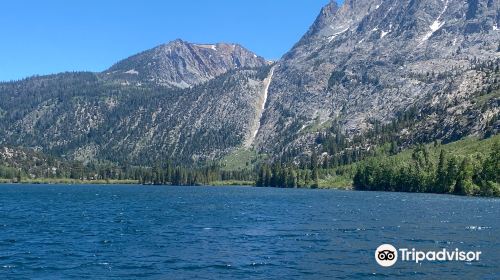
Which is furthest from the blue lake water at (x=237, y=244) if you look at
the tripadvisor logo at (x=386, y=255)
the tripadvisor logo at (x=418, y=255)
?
the tripadvisor logo at (x=418, y=255)

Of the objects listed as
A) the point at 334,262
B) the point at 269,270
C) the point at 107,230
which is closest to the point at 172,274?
the point at 269,270

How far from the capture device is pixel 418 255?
2579 inches

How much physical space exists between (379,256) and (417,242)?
1358cm

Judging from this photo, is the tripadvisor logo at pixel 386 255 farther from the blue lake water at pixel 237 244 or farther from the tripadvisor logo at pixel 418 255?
the blue lake water at pixel 237 244

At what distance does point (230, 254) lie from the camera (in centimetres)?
6750

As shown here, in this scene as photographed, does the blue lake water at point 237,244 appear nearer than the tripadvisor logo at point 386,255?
Yes

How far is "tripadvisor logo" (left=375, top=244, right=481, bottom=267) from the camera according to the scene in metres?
62.5

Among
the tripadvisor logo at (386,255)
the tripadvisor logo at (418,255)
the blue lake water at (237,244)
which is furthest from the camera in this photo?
the tripadvisor logo at (418,255)

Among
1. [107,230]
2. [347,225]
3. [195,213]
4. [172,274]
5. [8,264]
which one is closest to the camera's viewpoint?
[172,274]

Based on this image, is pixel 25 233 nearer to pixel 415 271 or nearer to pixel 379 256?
pixel 379 256

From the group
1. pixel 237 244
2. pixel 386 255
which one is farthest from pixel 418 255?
pixel 237 244

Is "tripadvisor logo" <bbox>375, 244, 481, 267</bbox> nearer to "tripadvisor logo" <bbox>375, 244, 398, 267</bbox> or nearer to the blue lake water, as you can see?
"tripadvisor logo" <bbox>375, 244, 398, 267</bbox>

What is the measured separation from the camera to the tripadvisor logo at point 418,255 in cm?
6247

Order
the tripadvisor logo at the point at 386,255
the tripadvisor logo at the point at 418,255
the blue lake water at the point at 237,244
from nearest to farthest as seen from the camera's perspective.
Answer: the blue lake water at the point at 237,244
the tripadvisor logo at the point at 386,255
the tripadvisor logo at the point at 418,255
